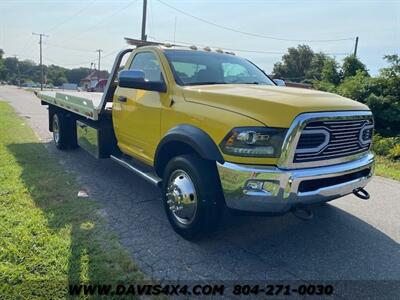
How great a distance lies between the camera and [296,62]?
52219 mm

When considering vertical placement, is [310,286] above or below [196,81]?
below

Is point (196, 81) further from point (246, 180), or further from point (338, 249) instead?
point (338, 249)

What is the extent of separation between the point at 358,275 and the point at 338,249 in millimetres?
499

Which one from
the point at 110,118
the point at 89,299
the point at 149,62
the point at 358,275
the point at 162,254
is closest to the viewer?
the point at 89,299

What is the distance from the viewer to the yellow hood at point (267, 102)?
3.04 meters

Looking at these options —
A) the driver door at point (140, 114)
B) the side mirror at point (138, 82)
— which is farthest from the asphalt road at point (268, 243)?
the side mirror at point (138, 82)

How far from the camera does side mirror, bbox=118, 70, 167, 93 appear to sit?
3.99 m

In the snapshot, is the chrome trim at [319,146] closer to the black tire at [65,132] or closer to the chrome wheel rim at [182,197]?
the chrome wheel rim at [182,197]

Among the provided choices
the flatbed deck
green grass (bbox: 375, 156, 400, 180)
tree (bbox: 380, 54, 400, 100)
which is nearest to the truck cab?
the flatbed deck

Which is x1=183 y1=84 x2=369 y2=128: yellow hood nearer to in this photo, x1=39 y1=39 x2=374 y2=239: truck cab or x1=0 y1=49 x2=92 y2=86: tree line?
x1=39 y1=39 x2=374 y2=239: truck cab

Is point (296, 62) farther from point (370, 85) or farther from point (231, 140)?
point (231, 140)

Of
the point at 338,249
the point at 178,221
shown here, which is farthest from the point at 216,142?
the point at 338,249

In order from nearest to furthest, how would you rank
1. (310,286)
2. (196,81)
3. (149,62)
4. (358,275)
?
(310,286) → (358,275) → (196,81) → (149,62)

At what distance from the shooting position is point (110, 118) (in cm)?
573
